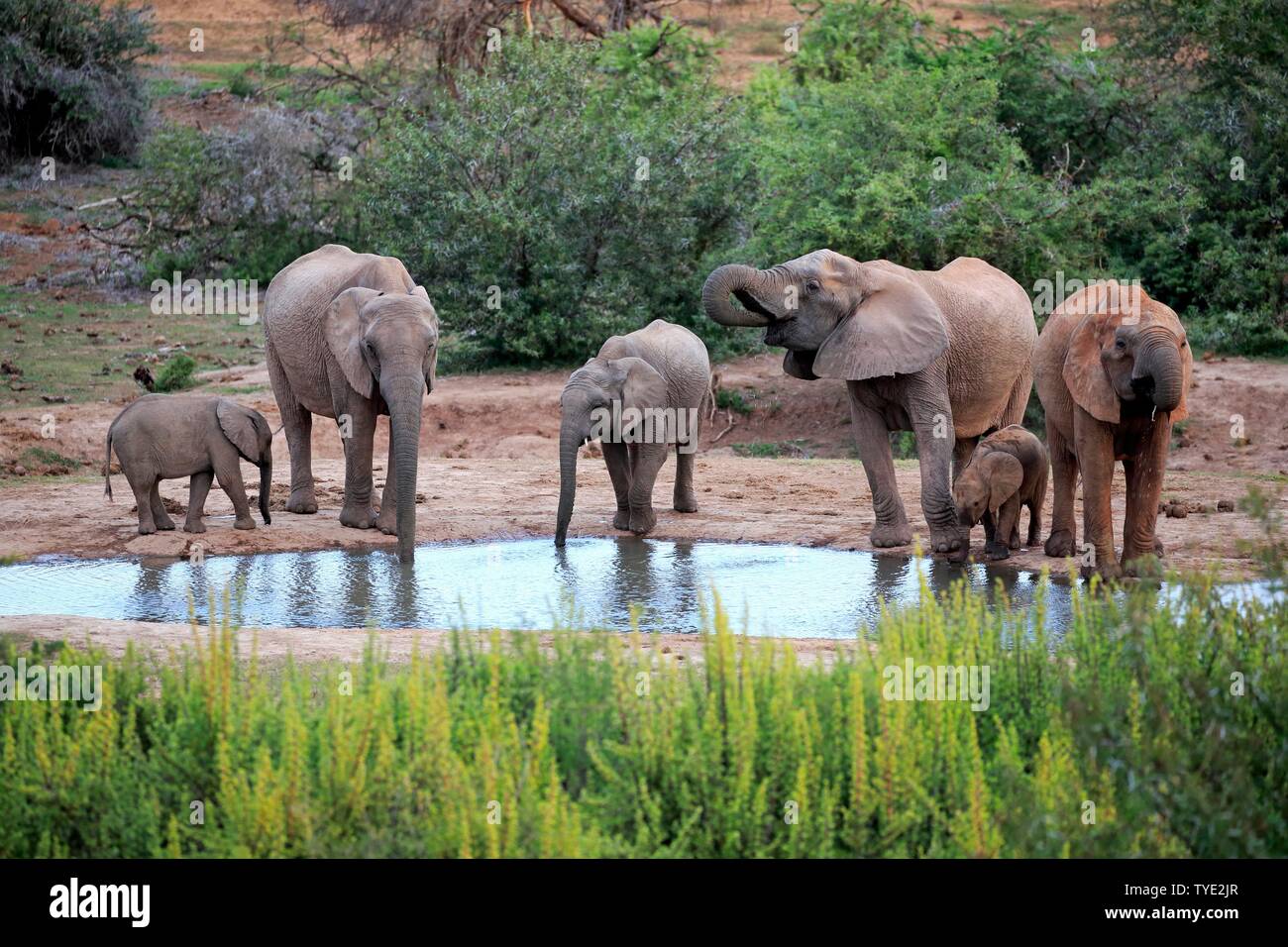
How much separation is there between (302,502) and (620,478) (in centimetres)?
265

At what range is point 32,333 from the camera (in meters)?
21.6

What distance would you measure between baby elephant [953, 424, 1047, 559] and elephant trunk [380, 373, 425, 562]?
143 inches

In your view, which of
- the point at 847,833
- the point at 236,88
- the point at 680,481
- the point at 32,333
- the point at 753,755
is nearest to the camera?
the point at 847,833

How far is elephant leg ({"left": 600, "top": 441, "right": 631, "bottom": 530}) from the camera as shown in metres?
12.2

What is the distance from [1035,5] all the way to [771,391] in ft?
Answer: 86.4

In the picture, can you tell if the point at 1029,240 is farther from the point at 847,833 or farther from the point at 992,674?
the point at 847,833

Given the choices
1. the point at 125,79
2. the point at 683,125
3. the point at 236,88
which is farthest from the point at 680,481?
the point at 236,88

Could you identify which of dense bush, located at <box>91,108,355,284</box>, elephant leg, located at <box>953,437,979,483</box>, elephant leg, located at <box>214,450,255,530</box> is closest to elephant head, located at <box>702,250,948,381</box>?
elephant leg, located at <box>953,437,979,483</box>

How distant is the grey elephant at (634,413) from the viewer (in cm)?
1161

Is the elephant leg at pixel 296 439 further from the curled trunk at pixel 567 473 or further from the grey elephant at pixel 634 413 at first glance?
the curled trunk at pixel 567 473

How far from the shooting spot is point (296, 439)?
13.2 meters

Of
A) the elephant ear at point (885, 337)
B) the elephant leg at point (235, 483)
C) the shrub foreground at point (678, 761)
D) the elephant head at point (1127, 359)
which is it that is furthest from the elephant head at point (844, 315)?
the shrub foreground at point (678, 761)

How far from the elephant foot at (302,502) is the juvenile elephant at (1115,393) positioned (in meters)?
5.92

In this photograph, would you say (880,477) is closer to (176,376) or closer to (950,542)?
(950,542)
